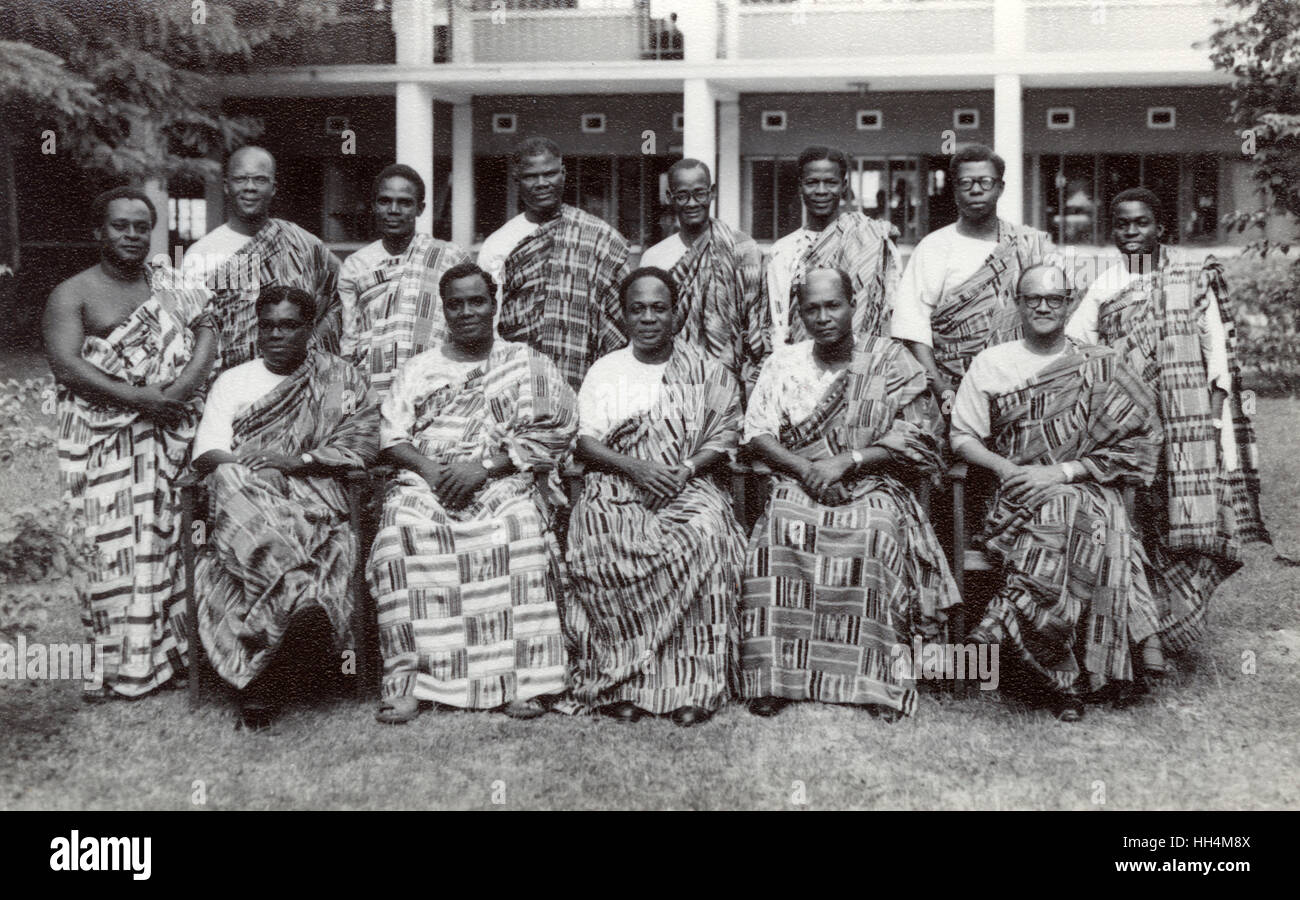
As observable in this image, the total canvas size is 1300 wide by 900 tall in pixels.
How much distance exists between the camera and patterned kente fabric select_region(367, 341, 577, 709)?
180 inches

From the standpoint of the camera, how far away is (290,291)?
477cm

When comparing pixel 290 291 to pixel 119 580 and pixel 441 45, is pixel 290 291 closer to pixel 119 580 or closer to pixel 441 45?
pixel 119 580

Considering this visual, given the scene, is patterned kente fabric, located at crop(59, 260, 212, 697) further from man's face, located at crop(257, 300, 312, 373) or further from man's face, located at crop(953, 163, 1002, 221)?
man's face, located at crop(953, 163, 1002, 221)

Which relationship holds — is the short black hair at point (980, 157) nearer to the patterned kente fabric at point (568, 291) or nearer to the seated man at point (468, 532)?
the patterned kente fabric at point (568, 291)

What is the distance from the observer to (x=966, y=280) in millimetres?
5137

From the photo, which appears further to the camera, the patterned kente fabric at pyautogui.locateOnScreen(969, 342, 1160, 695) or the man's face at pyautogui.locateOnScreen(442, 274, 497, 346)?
the man's face at pyautogui.locateOnScreen(442, 274, 497, 346)

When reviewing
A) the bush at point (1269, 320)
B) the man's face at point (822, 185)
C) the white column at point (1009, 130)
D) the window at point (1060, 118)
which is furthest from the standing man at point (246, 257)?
the window at point (1060, 118)

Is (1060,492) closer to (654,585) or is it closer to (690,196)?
(654,585)

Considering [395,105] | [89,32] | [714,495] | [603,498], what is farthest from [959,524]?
[395,105]

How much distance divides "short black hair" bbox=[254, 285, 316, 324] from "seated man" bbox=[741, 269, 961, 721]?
163 centimetres

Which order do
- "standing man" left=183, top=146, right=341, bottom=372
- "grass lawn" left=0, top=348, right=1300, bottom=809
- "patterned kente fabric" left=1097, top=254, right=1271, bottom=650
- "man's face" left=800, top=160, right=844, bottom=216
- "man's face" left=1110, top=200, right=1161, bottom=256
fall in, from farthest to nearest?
"man's face" left=800, top=160, right=844, bottom=216 < "standing man" left=183, top=146, right=341, bottom=372 < "man's face" left=1110, top=200, right=1161, bottom=256 < "patterned kente fabric" left=1097, top=254, right=1271, bottom=650 < "grass lawn" left=0, top=348, right=1300, bottom=809

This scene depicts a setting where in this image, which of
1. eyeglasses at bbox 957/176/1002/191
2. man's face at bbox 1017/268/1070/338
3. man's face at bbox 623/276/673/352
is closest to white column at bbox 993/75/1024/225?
eyeglasses at bbox 957/176/1002/191
